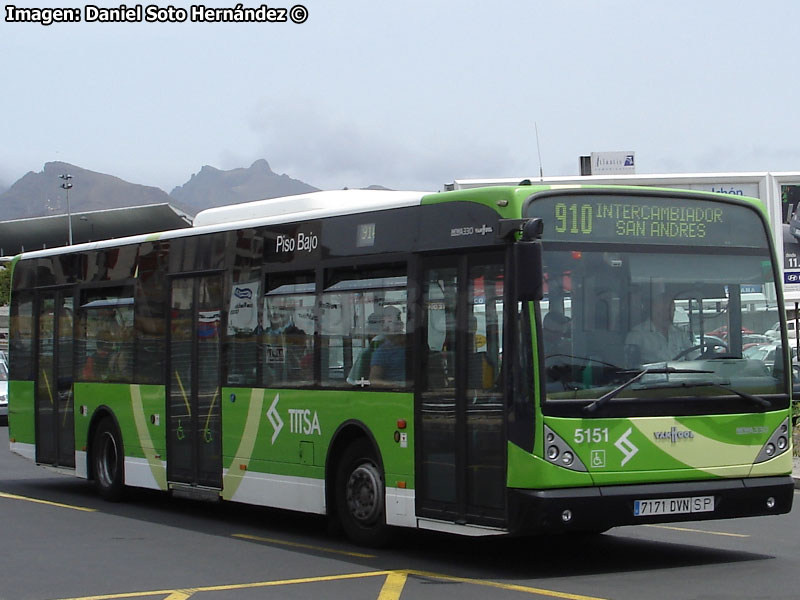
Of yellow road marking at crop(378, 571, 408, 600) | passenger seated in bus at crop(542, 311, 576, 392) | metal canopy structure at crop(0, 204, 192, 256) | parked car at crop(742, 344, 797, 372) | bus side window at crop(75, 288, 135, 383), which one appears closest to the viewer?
yellow road marking at crop(378, 571, 408, 600)

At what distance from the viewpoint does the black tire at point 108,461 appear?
16266mm

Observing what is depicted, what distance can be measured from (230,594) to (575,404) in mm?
2726

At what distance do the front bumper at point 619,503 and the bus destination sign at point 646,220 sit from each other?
1.83m

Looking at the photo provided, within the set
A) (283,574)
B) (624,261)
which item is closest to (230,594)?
(283,574)

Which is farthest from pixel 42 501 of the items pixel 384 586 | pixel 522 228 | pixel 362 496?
pixel 522 228

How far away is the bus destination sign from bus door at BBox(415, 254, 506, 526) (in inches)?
21.4

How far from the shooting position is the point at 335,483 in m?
12.2

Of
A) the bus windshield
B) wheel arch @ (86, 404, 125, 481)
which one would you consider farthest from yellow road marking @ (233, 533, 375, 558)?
wheel arch @ (86, 404, 125, 481)

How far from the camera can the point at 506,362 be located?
10.0 m

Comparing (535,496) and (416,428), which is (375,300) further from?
(535,496)

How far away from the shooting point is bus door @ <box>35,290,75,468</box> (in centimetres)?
1752

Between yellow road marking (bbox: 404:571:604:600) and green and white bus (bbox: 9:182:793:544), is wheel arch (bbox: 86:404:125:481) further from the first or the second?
yellow road marking (bbox: 404:571:604:600)

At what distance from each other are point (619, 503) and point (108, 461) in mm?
8443

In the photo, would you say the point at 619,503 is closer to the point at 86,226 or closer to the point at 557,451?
the point at 557,451
